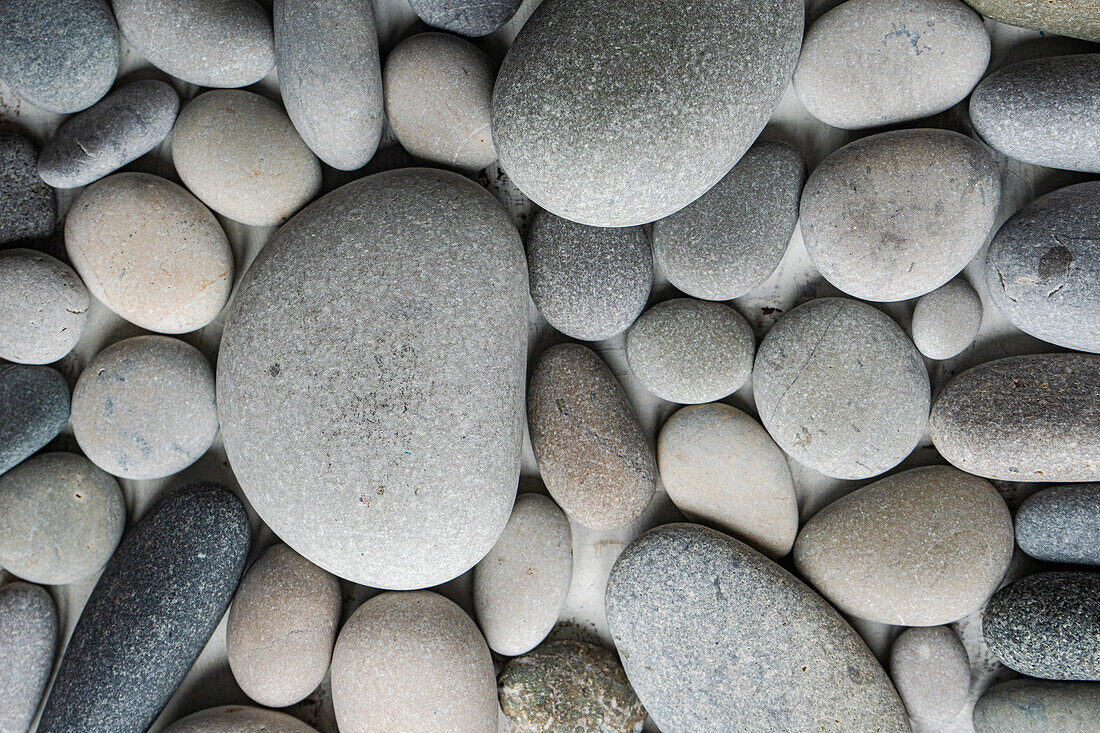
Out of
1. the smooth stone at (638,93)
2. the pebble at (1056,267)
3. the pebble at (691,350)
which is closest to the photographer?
the smooth stone at (638,93)

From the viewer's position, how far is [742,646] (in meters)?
1.42

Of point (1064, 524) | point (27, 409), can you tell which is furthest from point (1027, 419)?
point (27, 409)

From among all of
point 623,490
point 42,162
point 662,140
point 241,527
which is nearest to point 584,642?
point 623,490

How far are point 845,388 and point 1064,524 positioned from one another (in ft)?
1.75

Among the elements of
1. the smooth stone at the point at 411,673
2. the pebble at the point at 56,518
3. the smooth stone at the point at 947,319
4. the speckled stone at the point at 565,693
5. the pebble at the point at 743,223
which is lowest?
the speckled stone at the point at 565,693

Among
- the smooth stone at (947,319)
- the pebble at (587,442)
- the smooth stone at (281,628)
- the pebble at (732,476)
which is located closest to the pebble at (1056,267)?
the smooth stone at (947,319)

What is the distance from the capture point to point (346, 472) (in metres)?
1.24

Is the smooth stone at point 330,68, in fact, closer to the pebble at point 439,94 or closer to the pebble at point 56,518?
the pebble at point 439,94

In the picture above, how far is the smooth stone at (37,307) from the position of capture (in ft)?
4.45

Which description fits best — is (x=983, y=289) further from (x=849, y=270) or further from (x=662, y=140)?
(x=662, y=140)

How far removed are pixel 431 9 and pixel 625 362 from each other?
0.85 meters

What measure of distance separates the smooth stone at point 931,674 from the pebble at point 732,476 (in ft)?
1.08

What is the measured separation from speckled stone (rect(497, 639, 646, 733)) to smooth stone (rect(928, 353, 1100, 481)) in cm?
90

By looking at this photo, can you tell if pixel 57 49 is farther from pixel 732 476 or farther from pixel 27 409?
pixel 732 476
